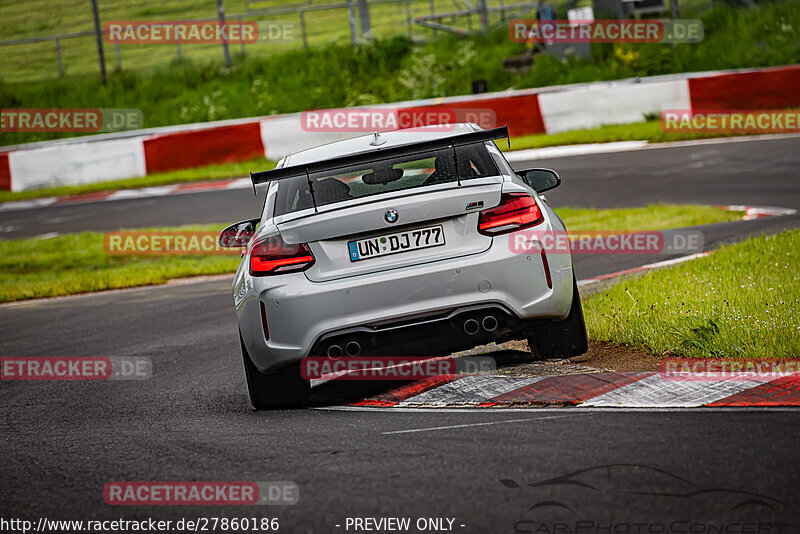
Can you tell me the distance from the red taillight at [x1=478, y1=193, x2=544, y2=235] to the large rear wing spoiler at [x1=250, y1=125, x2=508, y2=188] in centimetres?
35

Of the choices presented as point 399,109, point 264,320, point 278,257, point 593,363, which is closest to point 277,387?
point 264,320

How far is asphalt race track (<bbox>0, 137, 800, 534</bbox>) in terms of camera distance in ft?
13.1

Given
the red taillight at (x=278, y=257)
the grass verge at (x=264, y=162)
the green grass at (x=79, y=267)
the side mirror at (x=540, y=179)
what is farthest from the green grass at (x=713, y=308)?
the grass verge at (x=264, y=162)

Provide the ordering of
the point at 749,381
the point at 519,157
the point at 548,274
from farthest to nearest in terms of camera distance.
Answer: the point at 519,157, the point at 548,274, the point at 749,381

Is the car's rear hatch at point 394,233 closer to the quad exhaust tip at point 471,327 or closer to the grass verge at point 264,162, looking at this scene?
the quad exhaust tip at point 471,327

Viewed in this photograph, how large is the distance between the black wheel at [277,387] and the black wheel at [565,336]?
136 cm

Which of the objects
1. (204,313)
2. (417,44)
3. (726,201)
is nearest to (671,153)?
(726,201)

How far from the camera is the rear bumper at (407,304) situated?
5766 mm

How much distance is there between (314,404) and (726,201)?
9.14 m

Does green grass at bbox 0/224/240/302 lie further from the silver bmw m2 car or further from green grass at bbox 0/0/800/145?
green grass at bbox 0/0/800/145

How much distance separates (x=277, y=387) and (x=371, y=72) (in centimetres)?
2332

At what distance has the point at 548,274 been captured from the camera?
19.4 ft

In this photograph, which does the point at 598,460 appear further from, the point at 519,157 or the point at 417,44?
the point at 417,44

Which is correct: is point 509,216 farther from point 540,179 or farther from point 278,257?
point 278,257
